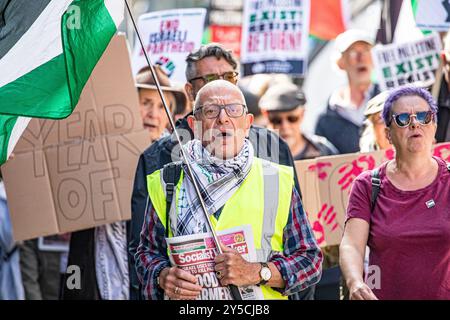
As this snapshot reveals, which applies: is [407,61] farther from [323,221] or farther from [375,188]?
[375,188]

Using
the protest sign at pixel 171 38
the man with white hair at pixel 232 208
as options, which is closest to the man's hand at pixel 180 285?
the man with white hair at pixel 232 208

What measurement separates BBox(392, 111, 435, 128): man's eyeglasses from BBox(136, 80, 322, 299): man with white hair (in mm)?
592

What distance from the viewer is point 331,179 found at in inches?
273

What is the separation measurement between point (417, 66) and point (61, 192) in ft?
8.69

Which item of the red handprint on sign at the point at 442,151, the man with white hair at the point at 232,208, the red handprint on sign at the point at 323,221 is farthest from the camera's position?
the red handprint on sign at the point at 323,221

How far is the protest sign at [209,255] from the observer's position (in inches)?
193

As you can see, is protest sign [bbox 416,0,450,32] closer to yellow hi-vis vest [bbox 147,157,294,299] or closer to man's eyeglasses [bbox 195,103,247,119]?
yellow hi-vis vest [bbox 147,157,294,299]

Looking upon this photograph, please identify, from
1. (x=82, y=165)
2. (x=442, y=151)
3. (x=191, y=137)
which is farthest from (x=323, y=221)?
(x=82, y=165)

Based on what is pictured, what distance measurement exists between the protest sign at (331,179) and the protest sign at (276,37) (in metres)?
2.22

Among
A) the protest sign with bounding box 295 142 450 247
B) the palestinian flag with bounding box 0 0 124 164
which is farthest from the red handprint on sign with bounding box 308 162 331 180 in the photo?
the palestinian flag with bounding box 0 0 124 164

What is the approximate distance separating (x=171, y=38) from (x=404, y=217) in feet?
11.3

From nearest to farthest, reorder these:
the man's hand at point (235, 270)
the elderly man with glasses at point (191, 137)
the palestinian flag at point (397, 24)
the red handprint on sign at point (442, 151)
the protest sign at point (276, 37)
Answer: the man's hand at point (235, 270) → the elderly man with glasses at point (191, 137) → the red handprint on sign at point (442, 151) → the palestinian flag at point (397, 24) → the protest sign at point (276, 37)

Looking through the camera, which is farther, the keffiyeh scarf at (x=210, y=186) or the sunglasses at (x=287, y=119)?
the sunglasses at (x=287, y=119)

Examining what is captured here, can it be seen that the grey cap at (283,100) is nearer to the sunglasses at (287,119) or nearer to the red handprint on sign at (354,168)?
the sunglasses at (287,119)
